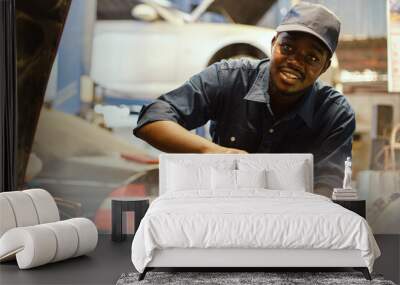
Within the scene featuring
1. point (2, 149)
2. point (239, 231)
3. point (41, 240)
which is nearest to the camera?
point (239, 231)

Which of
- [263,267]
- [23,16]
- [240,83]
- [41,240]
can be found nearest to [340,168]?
[240,83]

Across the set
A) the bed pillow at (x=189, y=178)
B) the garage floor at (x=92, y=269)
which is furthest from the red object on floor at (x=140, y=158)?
the garage floor at (x=92, y=269)

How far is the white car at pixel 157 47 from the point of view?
7070 millimetres

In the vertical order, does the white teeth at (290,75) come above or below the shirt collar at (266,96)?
above

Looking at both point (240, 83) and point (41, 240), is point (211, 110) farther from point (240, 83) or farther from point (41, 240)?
point (41, 240)

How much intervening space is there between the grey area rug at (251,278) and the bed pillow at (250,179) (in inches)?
51.1

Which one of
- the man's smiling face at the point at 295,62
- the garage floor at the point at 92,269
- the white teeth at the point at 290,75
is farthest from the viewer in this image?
the white teeth at the point at 290,75

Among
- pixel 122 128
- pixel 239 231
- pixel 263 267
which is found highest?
pixel 122 128

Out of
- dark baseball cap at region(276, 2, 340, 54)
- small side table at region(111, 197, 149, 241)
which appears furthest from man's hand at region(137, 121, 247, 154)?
dark baseball cap at region(276, 2, 340, 54)

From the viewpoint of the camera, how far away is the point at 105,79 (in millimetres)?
7152

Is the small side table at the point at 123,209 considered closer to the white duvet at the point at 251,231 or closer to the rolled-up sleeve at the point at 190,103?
the rolled-up sleeve at the point at 190,103

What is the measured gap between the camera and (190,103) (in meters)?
7.00

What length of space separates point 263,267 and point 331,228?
74 centimetres

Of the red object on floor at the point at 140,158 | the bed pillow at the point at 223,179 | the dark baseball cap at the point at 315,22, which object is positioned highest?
the dark baseball cap at the point at 315,22
